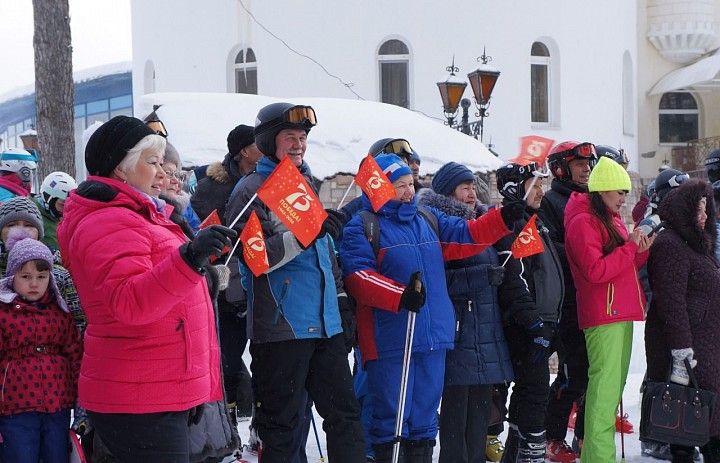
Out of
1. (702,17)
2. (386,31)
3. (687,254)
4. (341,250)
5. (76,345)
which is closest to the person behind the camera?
(76,345)

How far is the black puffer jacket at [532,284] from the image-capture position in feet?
18.5

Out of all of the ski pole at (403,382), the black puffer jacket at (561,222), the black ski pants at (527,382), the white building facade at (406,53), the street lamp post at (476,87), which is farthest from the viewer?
the white building facade at (406,53)

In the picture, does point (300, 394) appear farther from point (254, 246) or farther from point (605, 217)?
point (605, 217)

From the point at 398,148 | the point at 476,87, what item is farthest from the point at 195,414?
the point at 476,87

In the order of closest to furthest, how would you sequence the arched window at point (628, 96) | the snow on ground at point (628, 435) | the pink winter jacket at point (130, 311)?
the pink winter jacket at point (130, 311) → the snow on ground at point (628, 435) → the arched window at point (628, 96)

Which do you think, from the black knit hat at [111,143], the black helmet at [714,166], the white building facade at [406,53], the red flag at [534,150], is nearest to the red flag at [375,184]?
the red flag at [534,150]

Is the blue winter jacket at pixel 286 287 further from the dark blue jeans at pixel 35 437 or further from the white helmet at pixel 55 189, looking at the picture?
the white helmet at pixel 55 189

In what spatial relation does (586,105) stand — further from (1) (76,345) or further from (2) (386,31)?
(1) (76,345)

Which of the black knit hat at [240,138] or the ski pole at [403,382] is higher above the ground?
the black knit hat at [240,138]

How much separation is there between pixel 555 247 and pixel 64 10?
494cm

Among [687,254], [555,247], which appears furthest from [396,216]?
[687,254]

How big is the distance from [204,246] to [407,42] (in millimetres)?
18500

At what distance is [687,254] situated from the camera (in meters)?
5.91

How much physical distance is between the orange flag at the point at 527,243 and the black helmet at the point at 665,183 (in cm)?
125
